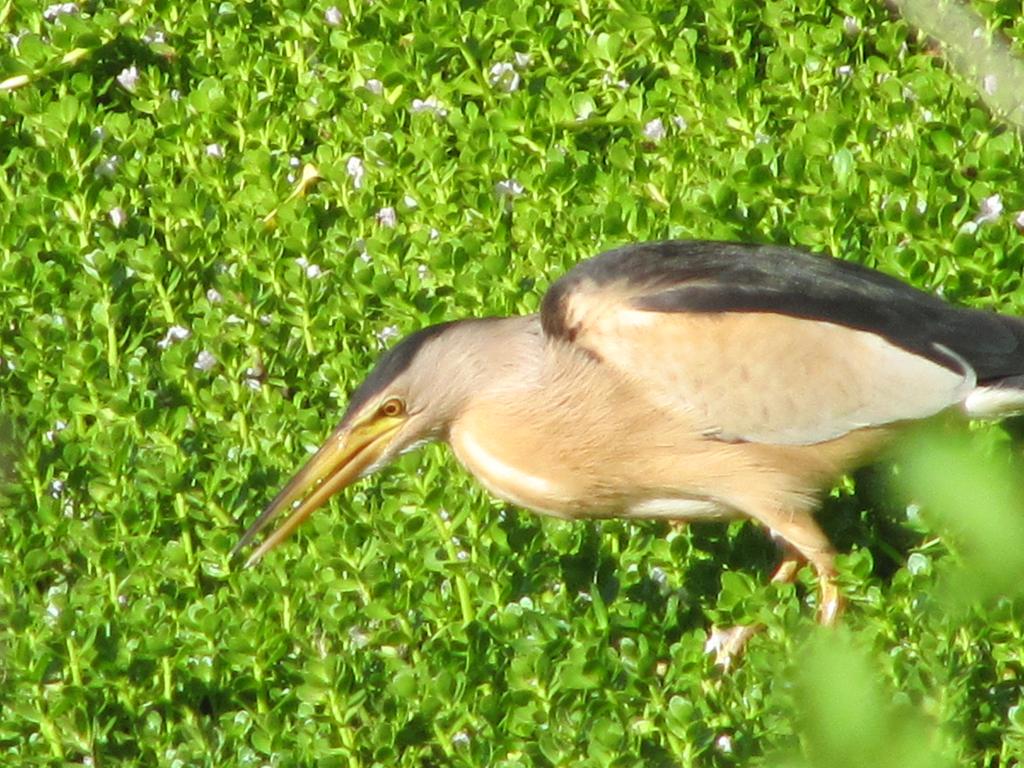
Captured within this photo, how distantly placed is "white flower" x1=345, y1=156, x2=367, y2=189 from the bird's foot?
7.39 ft

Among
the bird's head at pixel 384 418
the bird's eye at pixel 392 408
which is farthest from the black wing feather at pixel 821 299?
Result: the bird's eye at pixel 392 408

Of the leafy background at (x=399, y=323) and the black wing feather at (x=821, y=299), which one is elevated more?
the black wing feather at (x=821, y=299)

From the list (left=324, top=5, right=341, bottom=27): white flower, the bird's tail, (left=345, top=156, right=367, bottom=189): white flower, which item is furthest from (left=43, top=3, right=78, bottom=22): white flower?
the bird's tail

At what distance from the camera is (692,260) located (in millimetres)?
4121

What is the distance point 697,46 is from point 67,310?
237cm

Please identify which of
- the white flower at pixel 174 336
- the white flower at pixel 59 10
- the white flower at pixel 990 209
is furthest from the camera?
the white flower at pixel 59 10

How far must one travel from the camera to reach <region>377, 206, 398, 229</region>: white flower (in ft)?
18.2

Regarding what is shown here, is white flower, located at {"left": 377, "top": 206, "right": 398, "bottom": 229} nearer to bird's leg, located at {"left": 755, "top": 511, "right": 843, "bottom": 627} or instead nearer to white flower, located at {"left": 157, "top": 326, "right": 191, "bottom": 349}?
white flower, located at {"left": 157, "top": 326, "right": 191, "bottom": 349}

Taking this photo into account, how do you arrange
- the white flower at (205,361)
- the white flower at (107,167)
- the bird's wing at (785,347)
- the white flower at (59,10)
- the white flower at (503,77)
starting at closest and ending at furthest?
1. the bird's wing at (785,347)
2. the white flower at (205,361)
3. the white flower at (107,167)
4. the white flower at (503,77)
5. the white flower at (59,10)

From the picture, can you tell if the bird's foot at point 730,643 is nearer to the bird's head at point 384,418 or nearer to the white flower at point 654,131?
the bird's head at point 384,418

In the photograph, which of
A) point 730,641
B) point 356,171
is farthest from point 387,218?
point 730,641

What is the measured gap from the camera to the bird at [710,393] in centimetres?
402

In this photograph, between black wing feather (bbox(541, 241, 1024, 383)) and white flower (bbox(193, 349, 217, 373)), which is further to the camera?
white flower (bbox(193, 349, 217, 373))

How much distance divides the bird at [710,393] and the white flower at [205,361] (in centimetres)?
106
